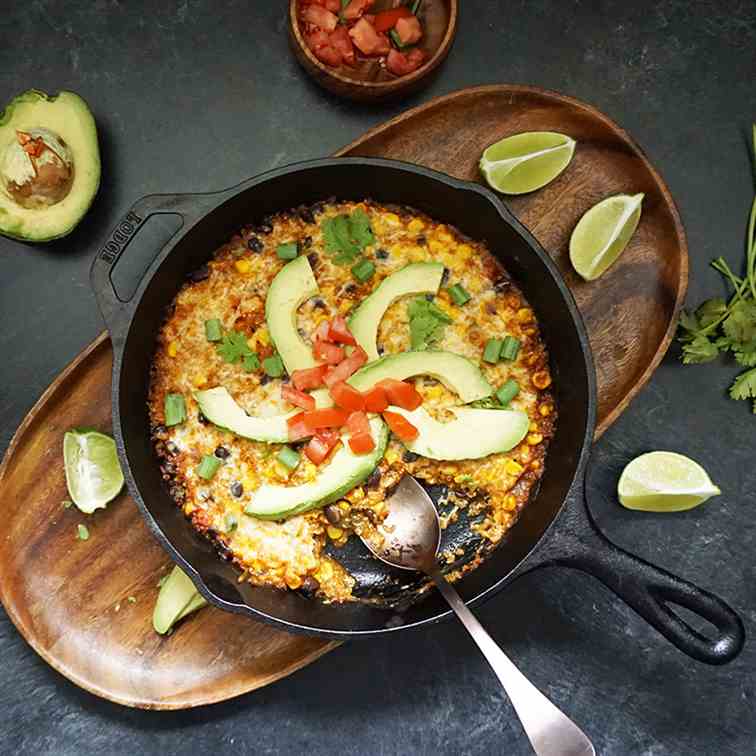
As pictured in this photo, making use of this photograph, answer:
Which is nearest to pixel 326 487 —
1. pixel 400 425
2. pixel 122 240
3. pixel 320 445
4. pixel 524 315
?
pixel 320 445

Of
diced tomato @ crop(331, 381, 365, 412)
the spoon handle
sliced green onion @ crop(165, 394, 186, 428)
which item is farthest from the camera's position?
sliced green onion @ crop(165, 394, 186, 428)

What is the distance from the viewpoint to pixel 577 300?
12.5ft

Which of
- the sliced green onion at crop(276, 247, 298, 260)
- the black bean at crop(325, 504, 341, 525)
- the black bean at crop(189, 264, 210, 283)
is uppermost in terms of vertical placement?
the black bean at crop(189, 264, 210, 283)

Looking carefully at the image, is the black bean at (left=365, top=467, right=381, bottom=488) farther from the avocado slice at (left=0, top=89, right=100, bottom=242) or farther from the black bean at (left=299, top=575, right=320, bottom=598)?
the avocado slice at (left=0, top=89, right=100, bottom=242)

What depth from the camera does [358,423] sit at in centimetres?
356

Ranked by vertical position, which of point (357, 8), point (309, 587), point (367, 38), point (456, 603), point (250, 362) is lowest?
point (456, 603)

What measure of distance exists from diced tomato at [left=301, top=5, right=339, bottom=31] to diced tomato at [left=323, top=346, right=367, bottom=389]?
1.51 m

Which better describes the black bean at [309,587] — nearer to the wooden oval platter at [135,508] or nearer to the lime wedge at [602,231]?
the wooden oval platter at [135,508]

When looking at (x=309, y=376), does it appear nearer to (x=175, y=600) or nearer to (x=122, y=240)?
(x=122, y=240)

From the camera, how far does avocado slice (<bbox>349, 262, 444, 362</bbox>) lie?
3590mm

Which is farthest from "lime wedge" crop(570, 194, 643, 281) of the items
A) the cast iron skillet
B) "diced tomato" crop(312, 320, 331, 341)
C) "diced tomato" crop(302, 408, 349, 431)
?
"diced tomato" crop(302, 408, 349, 431)

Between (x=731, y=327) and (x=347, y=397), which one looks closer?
(x=347, y=397)

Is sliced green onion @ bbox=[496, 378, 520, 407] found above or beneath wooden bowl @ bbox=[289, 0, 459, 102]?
beneath

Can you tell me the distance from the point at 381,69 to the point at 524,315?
1.30 meters
